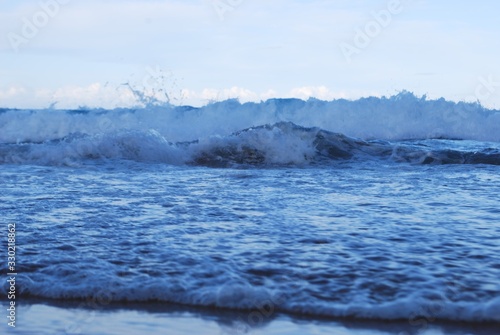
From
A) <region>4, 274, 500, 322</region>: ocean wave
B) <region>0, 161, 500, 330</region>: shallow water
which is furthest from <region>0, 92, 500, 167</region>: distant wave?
<region>4, 274, 500, 322</region>: ocean wave

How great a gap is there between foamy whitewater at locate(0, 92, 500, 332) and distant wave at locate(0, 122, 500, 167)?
0.04m

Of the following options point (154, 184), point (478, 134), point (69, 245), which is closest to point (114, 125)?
point (478, 134)

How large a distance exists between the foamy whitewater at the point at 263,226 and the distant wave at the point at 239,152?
1.7 inches

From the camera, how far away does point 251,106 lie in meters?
22.4

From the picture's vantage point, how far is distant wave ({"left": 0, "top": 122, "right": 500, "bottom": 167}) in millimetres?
11430

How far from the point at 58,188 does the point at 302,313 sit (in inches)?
195

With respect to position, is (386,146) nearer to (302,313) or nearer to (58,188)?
(58,188)

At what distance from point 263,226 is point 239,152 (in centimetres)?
726

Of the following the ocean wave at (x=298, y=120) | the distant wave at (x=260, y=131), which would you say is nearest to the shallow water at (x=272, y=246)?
the distant wave at (x=260, y=131)

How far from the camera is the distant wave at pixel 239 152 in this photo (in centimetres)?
1143

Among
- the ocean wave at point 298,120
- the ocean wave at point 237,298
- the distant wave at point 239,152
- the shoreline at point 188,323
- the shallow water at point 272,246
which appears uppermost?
the ocean wave at point 298,120

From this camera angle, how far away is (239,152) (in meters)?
12.1
